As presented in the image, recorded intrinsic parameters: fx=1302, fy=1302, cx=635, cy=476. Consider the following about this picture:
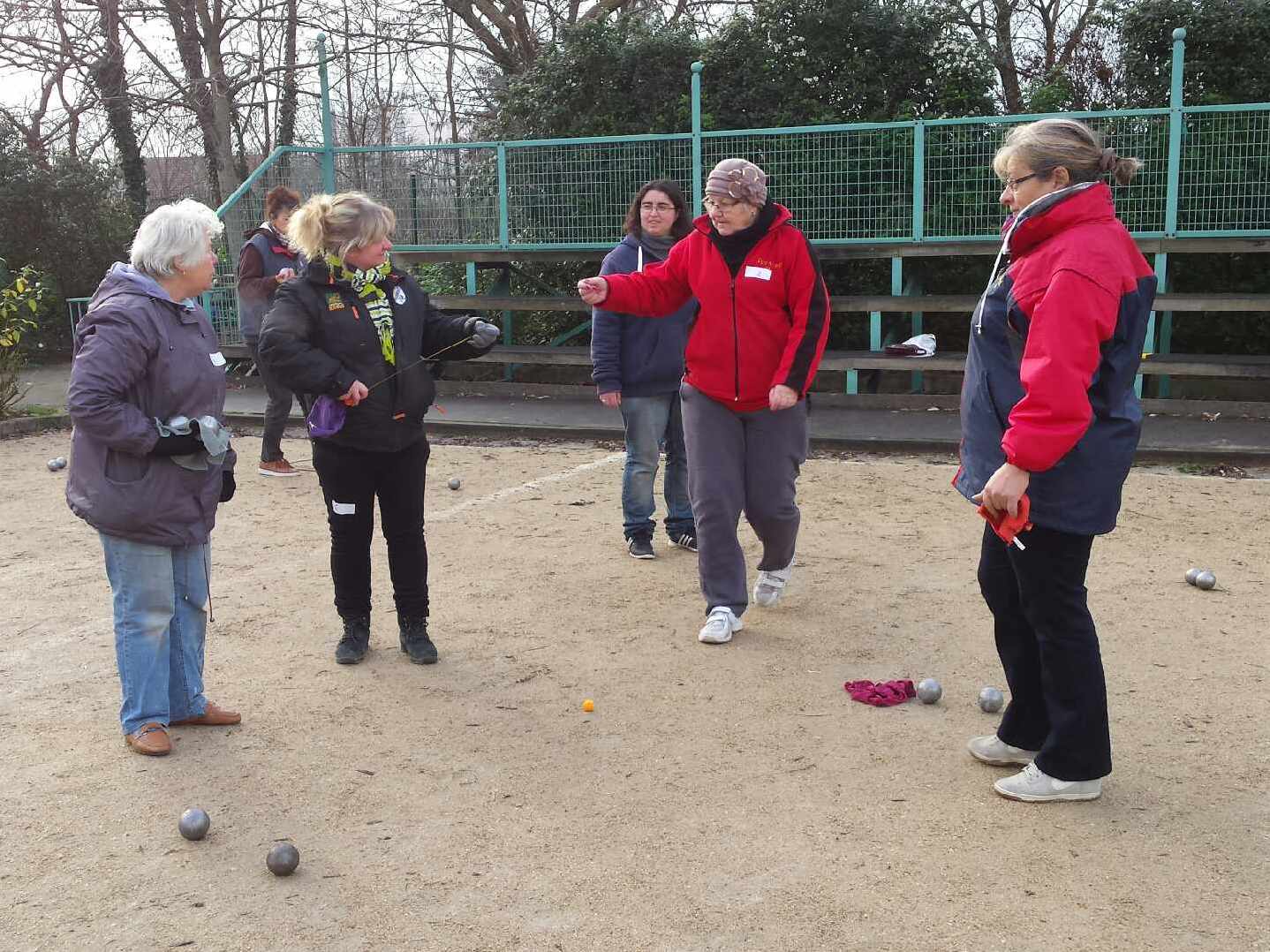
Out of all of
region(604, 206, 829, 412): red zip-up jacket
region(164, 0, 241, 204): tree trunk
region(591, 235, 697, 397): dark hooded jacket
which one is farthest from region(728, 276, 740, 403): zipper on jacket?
region(164, 0, 241, 204): tree trunk

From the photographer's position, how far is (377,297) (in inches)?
194

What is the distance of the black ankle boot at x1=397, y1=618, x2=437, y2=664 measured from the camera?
16.9 ft

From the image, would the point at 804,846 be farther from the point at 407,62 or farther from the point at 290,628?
the point at 407,62

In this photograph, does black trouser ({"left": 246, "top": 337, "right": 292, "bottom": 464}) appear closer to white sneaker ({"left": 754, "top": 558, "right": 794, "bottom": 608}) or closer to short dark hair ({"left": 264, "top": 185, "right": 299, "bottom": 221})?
short dark hair ({"left": 264, "top": 185, "right": 299, "bottom": 221})

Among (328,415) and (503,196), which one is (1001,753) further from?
(503,196)

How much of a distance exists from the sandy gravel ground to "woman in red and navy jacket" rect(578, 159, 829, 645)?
0.51 meters

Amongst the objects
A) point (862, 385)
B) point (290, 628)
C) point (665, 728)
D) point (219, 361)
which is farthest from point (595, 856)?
point (862, 385)

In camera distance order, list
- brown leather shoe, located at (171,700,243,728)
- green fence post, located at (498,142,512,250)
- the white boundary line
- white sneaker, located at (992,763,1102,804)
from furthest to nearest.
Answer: green fence post, located at (498,142,512,250)
the white boundary line
brown leather shoe, located at (171,700,243,728)
white sneaker, located at (992,763,1102,804)

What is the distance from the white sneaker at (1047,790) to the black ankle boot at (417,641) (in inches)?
91.3

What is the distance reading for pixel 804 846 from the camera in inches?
141

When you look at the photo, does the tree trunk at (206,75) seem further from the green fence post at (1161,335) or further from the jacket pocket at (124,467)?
the jacket pocket at (124,467)

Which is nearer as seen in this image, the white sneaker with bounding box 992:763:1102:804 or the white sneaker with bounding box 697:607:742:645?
the white sneaker with bounding box 992:763:1102:804

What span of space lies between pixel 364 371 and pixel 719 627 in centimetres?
177

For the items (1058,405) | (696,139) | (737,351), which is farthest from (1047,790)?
(696,139)
